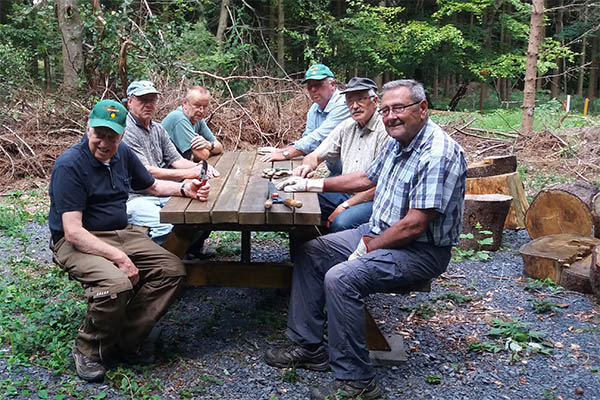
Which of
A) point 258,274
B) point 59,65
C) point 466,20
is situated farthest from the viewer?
point 466,20

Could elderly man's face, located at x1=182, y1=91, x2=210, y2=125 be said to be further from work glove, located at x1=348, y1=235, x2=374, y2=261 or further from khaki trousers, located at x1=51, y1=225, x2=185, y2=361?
work glove, located at x1=348, y1=235, x2=374, y2=261

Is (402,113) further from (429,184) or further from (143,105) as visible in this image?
(143,105)

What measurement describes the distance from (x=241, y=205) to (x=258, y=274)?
2.13ft

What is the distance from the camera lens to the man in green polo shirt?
4.66 m

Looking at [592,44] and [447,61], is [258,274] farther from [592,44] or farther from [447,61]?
[592,44]

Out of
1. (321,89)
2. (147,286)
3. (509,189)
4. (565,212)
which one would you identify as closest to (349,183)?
(321,89)

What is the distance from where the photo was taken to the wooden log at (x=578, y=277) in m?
4.16

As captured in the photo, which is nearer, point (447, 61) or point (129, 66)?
point (129, 66)

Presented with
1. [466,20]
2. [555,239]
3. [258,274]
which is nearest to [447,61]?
[466,20]

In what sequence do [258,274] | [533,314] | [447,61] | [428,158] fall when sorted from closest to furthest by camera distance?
[428,158] → [258,274] → [533,314] → [447,61]

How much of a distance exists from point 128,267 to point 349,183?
61.4 inches

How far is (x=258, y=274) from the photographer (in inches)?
135

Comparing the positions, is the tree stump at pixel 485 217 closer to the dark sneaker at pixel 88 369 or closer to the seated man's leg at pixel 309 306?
the seated man's leg at pixel 309 306

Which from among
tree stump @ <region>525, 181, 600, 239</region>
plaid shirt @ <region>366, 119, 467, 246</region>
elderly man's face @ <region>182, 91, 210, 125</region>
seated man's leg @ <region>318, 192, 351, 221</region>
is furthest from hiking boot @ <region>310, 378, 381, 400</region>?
tree stump @ <region>525, 181, 600, 239</region>
